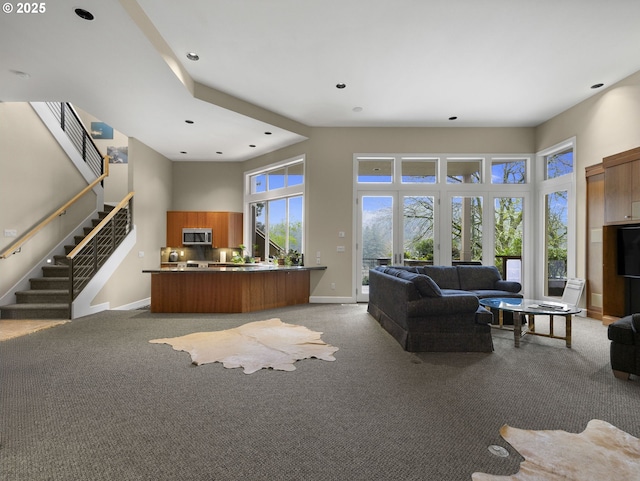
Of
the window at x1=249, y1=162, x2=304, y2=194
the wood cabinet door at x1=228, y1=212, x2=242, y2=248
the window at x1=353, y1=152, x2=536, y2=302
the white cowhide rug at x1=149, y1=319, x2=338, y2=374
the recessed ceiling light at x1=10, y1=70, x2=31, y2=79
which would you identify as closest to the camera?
the white cowhide rug at x1=149, y1=319, x2=338, y2=374

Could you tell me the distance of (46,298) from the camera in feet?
19.1

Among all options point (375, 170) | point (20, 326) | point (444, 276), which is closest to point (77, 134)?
point (20, 326)

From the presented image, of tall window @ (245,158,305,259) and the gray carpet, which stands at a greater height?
tall window @ (245,158,305,259)

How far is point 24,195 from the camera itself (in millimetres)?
5961

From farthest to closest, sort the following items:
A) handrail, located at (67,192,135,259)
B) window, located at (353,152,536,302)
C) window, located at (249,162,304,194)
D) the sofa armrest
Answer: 1. window, located at (249,162,304,194)
2. window, located at (353,152,536,302)
3. the sofa armrest
4. handrail, located at (67,192,135,259)

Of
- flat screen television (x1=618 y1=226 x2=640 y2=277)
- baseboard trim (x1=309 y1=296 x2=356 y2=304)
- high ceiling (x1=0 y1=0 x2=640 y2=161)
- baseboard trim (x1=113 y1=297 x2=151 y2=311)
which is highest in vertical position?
high ceiling (x1=0 y1=0 x2=640 y2=161)

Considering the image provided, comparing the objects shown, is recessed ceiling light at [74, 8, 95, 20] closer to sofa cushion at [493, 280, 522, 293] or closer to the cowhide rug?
the cowhide rug

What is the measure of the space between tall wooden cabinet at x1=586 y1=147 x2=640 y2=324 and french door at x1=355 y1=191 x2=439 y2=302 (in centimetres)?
→ 275

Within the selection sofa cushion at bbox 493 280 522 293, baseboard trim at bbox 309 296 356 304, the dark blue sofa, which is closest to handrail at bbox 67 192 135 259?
baseboard trim at bbox 309 296 356 304

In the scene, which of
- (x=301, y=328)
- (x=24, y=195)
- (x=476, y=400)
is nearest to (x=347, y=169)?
(x=301, y=328)

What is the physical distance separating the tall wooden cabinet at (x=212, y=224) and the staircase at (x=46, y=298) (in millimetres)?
2383

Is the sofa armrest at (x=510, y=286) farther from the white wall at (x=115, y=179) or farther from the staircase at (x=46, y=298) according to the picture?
the white wall at (x=115, y=179)

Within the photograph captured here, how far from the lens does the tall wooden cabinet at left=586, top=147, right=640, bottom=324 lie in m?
5.03

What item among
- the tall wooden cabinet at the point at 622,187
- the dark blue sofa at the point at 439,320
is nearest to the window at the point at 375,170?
the tall wooden cabinet at the point at 622,187
